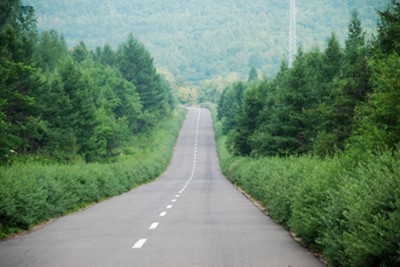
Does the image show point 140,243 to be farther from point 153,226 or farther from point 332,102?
point 332,102

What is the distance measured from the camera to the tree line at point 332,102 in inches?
583

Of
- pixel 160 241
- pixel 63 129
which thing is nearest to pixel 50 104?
pixel 63 129

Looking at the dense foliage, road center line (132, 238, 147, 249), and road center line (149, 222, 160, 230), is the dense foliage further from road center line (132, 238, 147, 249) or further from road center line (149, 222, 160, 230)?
road center line (132, 238, 147, 249)

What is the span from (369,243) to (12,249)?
6.90 meters

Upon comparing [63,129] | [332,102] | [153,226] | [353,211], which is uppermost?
[332,102]

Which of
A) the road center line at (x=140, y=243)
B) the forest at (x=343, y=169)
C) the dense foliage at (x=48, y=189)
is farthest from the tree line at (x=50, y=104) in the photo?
the road center line at (x=140, y=243)

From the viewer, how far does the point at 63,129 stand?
49.7 metres

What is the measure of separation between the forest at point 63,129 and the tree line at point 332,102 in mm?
9037

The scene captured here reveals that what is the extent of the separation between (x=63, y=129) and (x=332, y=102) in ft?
81.2

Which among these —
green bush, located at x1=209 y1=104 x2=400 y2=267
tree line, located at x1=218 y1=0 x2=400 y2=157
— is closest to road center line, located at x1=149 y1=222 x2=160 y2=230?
green bush, located at x1=209 y1=104 x2=400 y2=267

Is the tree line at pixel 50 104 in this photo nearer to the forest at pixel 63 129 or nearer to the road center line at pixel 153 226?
the forest at pixel 63 129

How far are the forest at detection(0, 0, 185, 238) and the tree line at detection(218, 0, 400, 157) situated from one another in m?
9.04

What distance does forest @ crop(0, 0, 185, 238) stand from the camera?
16.9 metres

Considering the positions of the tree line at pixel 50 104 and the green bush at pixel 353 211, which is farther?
the tree line at pixel 50 104
